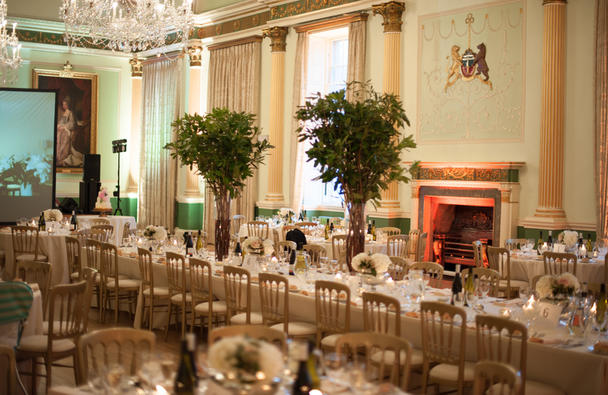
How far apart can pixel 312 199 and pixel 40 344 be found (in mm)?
9637

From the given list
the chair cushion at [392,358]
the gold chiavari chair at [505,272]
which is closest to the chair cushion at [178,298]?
the chair cushion at [392,358]

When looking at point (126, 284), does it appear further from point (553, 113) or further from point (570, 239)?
point (553, 113)

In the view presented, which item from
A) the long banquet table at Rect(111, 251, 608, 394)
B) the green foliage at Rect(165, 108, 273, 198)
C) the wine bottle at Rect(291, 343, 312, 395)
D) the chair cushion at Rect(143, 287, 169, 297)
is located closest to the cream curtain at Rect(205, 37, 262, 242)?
the green foliage at Rect(165, 108, 273, 198)

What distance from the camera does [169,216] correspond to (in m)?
16.7

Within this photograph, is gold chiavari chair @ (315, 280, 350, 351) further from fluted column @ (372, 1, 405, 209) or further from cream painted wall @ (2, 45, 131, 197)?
cream painted wall @ (2, 45, 131, 197)

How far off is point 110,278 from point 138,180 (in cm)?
1044

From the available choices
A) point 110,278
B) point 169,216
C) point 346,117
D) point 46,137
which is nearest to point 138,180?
point 169,216

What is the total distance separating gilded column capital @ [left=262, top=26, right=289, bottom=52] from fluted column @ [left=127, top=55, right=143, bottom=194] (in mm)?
5423

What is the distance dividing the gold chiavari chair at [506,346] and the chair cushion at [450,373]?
18cm

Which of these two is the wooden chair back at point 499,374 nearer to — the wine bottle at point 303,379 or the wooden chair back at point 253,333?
the wine bottle at point 303,379

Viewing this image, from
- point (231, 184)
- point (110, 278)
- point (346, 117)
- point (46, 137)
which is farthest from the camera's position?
point (46, 137)

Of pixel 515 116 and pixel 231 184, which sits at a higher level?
pixel 515 116

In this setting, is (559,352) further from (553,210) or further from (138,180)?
(138,180)

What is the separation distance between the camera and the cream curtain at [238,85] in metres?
14.8
